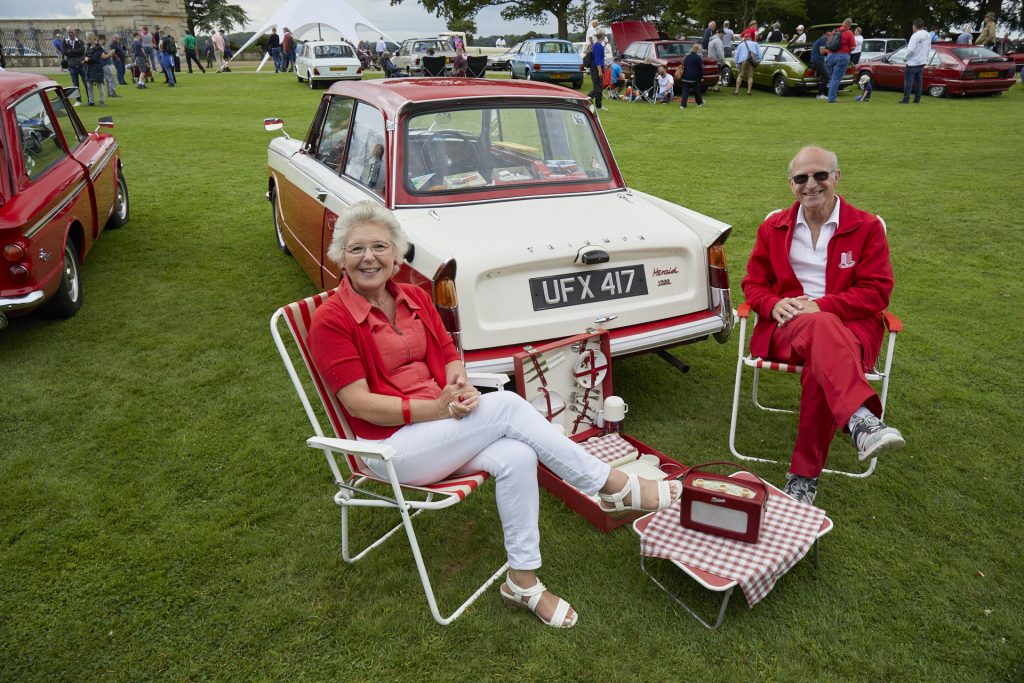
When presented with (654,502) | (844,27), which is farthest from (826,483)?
(844,27)

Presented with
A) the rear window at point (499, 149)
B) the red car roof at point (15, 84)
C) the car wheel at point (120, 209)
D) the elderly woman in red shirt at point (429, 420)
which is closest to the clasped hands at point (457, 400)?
the elderly woman in red shirt at point (429, 420)

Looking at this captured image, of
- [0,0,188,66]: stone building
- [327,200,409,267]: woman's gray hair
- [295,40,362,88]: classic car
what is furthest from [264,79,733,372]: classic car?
[0,0,188,66]: stone building

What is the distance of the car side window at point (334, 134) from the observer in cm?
521

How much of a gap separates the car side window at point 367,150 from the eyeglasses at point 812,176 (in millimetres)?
2315

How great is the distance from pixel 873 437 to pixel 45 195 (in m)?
5.53

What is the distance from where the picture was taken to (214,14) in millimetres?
79062

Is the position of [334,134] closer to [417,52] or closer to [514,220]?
[514,220]

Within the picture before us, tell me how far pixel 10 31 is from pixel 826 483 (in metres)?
51.9

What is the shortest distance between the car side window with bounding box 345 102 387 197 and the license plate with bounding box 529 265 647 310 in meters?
1.25

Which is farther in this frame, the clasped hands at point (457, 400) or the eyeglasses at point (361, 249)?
the eyeglasses at point (361, 249)

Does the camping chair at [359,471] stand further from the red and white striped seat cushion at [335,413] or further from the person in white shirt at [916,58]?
the person in white shirt at [916,58]

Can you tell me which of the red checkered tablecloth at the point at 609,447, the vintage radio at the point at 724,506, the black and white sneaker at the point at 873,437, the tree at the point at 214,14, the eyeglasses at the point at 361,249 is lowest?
the red checkered tablecloth at the point at 609,447

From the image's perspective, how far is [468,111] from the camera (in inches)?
182

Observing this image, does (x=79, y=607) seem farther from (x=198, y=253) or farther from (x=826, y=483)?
(x=198, y=253)
